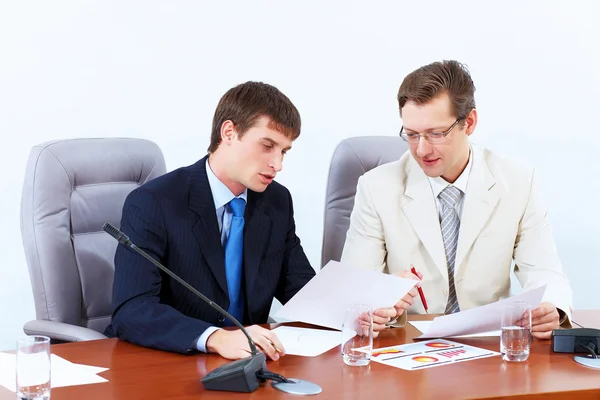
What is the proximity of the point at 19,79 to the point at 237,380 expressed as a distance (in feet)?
6.92

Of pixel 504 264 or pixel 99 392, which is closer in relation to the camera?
pixel 99 392

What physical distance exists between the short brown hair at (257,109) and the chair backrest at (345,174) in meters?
0.66

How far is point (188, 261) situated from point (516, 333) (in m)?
0.90

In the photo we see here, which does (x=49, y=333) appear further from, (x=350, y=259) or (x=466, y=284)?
(x=466, y=284)

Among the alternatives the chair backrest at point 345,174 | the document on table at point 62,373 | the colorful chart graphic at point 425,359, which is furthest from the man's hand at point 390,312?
the chair backrest at point 345,174

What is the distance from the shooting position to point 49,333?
233cm

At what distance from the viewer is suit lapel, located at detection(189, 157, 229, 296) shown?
225 centimetres

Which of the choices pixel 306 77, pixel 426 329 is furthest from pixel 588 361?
pixel 306 77

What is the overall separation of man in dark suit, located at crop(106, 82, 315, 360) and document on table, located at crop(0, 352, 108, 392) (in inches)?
10.0

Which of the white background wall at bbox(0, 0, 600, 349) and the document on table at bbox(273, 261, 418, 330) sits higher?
the white background wall at bbox(0, 0, 600, 349)

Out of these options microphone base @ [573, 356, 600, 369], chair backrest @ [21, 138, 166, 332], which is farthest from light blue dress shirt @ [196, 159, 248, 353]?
A: microphone base @ [573, 356, 600, 369]

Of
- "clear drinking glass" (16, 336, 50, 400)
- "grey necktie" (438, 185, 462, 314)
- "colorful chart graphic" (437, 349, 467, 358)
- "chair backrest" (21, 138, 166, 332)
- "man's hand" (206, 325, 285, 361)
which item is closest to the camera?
"clear drinking glass" (16, 336, 50, 400)

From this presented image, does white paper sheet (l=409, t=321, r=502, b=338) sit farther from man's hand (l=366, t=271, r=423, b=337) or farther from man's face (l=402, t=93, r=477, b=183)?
man's face (l=402, t=93, r=477, b=183)

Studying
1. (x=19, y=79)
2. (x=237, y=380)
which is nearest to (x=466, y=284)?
(x=237, y=380)
